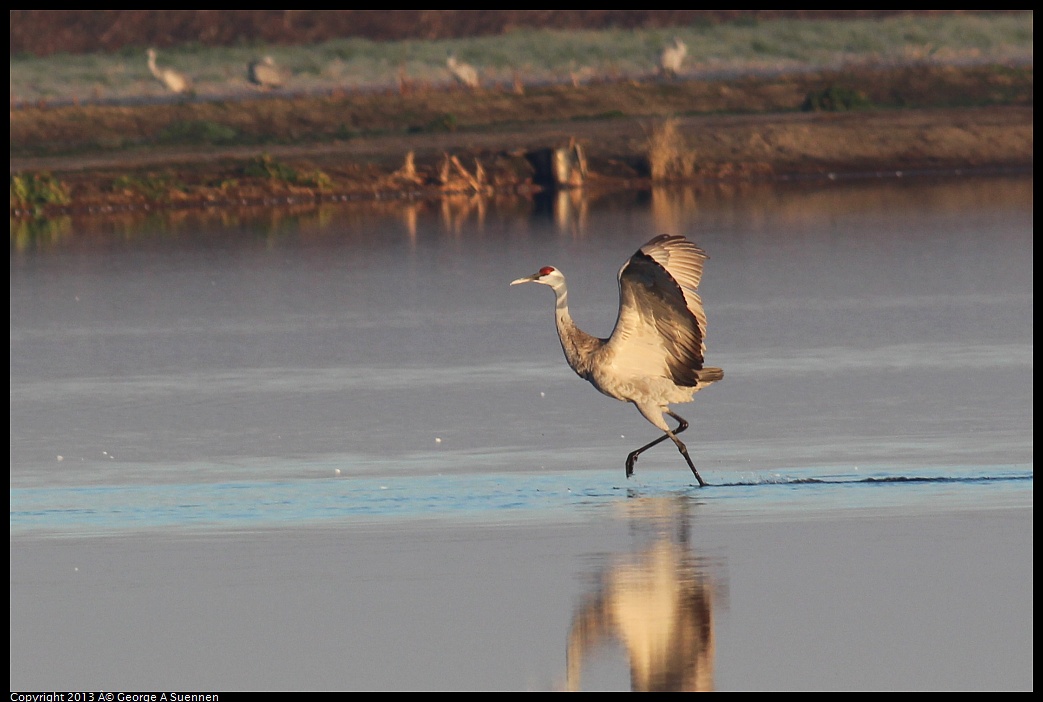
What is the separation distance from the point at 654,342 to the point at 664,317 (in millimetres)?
195

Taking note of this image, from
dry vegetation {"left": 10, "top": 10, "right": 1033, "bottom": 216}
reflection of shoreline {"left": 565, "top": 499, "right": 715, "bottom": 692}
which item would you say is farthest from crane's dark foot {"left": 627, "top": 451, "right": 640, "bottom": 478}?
dry vegetation {"left": 10, "top": 10, "right": 1033, "bottom": 216}

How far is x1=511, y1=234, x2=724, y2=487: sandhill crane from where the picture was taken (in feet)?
36.9

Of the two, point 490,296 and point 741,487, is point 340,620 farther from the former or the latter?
point 490,296

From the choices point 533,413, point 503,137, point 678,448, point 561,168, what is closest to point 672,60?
point 503,137

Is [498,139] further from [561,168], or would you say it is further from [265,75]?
[265,75]

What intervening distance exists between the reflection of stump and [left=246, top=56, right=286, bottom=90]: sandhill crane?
1293 centimetres

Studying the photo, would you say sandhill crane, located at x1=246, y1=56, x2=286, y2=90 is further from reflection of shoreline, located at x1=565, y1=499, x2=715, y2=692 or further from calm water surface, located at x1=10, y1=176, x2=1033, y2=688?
reflection of shoreline, located at x1=565, y1=499, x2=715, y2=692

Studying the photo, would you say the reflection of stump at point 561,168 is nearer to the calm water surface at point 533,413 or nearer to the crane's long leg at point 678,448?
the calm water surface at point 533,413

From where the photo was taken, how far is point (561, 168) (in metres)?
32.6

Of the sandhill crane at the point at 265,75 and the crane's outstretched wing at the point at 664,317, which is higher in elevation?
the sandhill crane at the point at 265,75

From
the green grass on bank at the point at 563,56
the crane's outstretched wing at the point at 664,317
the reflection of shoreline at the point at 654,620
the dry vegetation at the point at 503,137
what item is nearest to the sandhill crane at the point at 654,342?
the crane's outstretched wing at the point at 664,317

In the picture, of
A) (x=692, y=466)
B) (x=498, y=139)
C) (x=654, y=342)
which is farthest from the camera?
(x=498, y=139)

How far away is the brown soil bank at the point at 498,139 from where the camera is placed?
31703 millimetres

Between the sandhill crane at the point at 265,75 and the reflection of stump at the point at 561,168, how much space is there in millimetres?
12926
